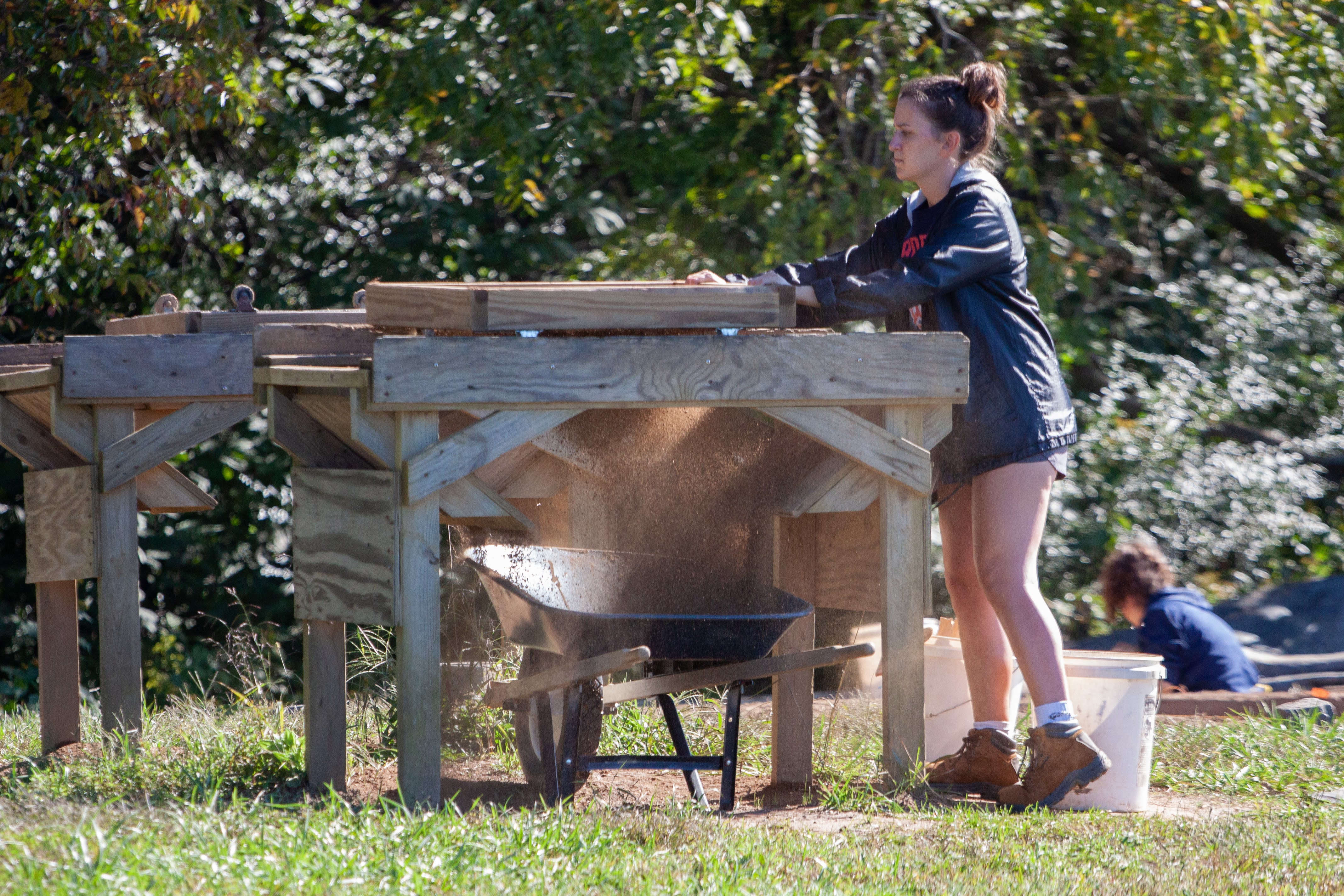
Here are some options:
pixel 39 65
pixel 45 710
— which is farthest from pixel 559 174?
pixel 45 710

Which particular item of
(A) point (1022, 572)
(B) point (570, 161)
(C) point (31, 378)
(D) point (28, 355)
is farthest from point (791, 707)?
(B) point (570, 161)

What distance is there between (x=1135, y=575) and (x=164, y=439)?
4.05m

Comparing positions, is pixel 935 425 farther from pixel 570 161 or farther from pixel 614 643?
pixel 570 161

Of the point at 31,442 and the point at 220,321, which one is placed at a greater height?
the point at 220,321

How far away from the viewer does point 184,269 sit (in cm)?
802

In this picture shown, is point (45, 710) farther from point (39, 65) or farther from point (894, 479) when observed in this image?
point (39, 65)

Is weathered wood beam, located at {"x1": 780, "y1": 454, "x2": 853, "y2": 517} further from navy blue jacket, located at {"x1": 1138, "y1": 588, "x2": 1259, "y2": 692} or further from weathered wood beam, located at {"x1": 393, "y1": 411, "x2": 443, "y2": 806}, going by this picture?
navy blue jacket, located at {"x1": 1138, "y1": 588, "x2": 1259, "y2": 692}

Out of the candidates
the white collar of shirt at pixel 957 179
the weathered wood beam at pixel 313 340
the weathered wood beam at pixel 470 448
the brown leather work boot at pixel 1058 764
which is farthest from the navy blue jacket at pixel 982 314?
the weathered wood beam at pixel 313 340

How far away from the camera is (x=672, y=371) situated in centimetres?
350

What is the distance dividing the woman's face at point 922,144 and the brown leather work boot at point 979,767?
5.17 ft

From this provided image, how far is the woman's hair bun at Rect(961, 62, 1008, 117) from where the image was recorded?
3.89 meters

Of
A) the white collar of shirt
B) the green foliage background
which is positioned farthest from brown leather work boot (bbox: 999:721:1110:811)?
the green foliage background

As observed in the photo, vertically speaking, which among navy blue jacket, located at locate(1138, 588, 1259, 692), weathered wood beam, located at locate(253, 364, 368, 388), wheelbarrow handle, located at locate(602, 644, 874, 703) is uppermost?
weathered wood beam, located at locate(253, 364, 368, 388)

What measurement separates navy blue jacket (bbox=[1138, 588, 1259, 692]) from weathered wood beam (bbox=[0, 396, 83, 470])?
171 inches
